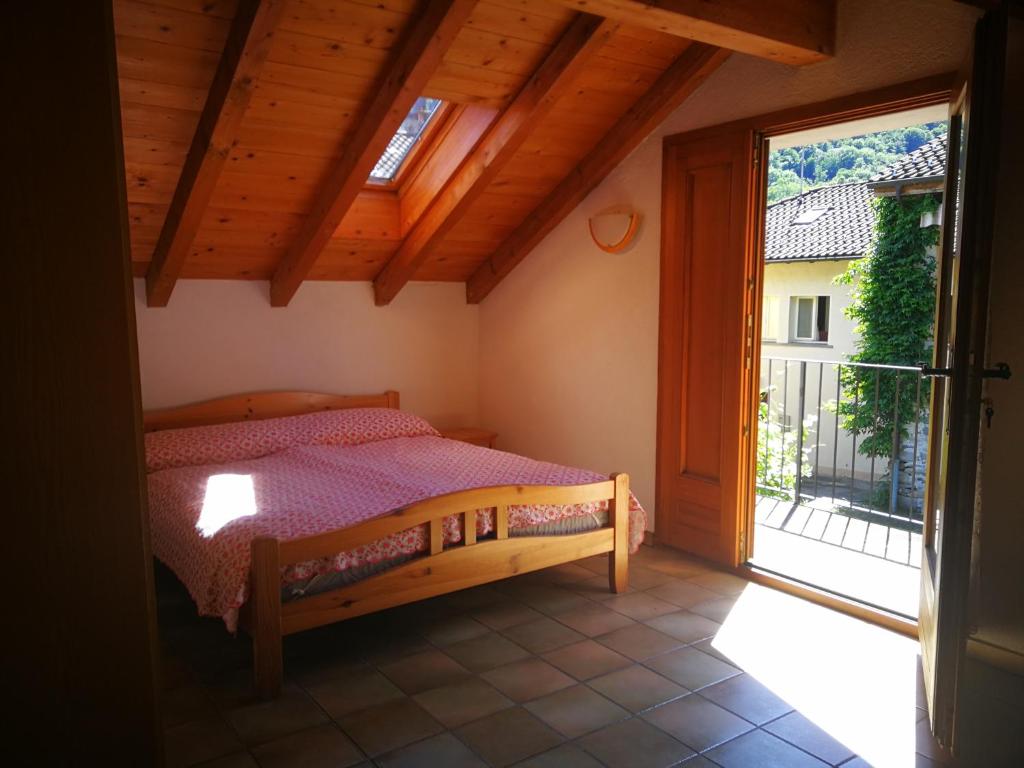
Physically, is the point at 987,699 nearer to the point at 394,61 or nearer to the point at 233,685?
the point at 233,685

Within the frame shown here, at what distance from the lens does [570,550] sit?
3.36 metres

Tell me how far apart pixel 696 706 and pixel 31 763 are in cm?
202

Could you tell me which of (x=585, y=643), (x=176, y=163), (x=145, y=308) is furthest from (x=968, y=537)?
(x=145, y=308)

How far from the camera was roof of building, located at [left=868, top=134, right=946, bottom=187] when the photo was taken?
6363 millimetres

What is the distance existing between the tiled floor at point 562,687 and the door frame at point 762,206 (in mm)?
97

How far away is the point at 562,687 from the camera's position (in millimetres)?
2658

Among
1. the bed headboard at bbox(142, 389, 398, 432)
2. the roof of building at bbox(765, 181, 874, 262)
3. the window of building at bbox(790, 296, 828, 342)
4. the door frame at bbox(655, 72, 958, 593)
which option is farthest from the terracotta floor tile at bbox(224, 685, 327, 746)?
the window of building at bbox(790, 296, 828, 342)

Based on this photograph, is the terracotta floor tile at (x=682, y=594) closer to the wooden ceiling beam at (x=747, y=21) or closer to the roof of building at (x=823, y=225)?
the wooden ceiling beam at (x=747, y=21)

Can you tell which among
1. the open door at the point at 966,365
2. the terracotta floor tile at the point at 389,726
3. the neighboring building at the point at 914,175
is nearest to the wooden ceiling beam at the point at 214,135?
the open door at the point at 966,365

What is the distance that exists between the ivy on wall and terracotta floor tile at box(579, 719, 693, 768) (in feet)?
22.3

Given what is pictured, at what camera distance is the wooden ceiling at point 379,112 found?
2.82 metres

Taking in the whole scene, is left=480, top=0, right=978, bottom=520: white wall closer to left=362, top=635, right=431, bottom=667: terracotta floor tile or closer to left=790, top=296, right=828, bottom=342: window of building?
left=362, top=635, right=431, bottom=667: terracotta floor tile

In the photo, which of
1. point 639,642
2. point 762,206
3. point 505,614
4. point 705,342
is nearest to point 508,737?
point 639,642

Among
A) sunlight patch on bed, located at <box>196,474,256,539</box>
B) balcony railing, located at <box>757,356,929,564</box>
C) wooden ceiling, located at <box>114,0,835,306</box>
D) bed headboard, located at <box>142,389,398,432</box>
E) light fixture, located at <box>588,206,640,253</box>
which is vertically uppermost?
wooden ceiling, located at <box>114,0,835,306</box>
